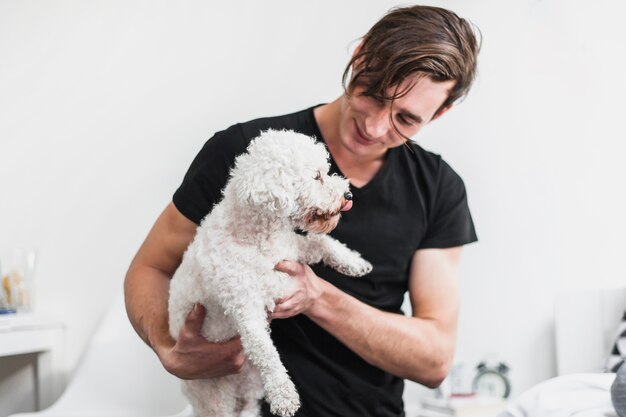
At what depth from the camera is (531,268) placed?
111 inches

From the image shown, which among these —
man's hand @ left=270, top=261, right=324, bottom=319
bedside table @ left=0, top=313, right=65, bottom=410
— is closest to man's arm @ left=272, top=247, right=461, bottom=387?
man's hand @ left=270, top=261, right=324, bottom=319

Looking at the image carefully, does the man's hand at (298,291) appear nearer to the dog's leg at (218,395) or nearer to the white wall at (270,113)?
the dog's leg at (218,395)

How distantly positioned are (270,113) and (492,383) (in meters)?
1.38

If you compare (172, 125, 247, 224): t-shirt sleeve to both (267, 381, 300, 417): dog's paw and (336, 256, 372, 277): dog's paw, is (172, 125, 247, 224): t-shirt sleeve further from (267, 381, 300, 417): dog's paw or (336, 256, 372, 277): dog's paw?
(267, 381, 300, 417): dog's paw

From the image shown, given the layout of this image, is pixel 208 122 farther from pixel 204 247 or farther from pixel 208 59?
pixel 204 247

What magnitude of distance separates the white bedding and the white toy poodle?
28.0 inches

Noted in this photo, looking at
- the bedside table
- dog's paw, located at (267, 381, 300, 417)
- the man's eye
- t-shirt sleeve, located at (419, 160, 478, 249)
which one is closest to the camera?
dog's paw, located at (267, 381, 300, 417)

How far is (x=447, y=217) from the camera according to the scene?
1.72 m

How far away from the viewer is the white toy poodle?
1.25m

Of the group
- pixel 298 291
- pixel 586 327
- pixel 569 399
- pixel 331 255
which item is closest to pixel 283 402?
pixel 298 291

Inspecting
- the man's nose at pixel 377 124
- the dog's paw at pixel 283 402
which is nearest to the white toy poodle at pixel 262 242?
the dog's paw at pixel 283 402

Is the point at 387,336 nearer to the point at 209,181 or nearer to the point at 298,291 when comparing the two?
the point at 298,291

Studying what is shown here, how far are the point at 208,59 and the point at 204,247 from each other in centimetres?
160

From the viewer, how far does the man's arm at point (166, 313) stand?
140cm
